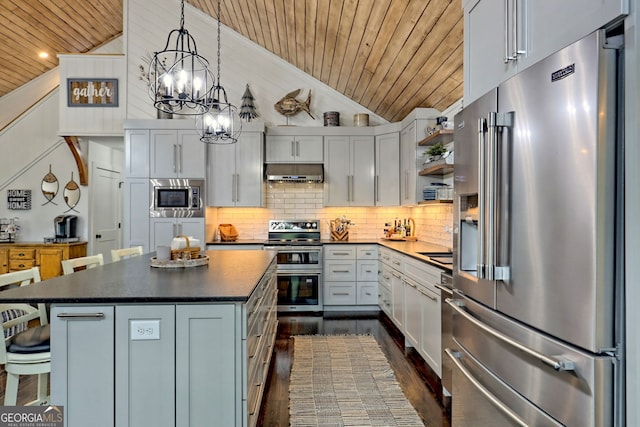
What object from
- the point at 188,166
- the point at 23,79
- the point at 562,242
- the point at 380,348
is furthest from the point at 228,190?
the point at 23,79

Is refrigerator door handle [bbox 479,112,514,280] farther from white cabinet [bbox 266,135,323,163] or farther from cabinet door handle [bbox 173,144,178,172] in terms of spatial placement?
cabinet door handle [bbox 173,144,178,172]

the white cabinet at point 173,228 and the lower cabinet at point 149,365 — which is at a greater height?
the white cabinet at point 173,228

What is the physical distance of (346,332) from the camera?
13.0 feet

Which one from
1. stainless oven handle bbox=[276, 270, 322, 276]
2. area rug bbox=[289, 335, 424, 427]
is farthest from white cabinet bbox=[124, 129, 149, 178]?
area rug bbox=[289, 335, 424, 427]

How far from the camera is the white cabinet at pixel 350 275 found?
4777mm

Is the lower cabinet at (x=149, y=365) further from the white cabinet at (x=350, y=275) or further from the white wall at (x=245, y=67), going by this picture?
the white wall at (x=245, y=67)

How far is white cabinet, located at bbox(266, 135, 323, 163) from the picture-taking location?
16.6ft

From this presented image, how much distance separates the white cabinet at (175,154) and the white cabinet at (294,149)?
0.94 metres

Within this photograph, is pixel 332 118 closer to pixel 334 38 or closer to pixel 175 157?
pixel 334 38

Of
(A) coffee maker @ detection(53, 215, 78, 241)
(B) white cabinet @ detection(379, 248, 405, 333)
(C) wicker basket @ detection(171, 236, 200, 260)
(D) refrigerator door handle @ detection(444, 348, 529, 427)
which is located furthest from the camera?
(A) coffee maker @ detection(53, 215, 78, 241)

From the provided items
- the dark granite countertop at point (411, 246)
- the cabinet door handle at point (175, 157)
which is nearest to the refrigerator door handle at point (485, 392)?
the dark granite countertop at point (411, 246)

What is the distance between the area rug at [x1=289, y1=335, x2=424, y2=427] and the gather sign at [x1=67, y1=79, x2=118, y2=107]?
4342mm

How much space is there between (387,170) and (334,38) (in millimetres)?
1843

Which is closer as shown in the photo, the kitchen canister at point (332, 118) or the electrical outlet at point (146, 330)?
the electrical outlet at point (146, 330)
